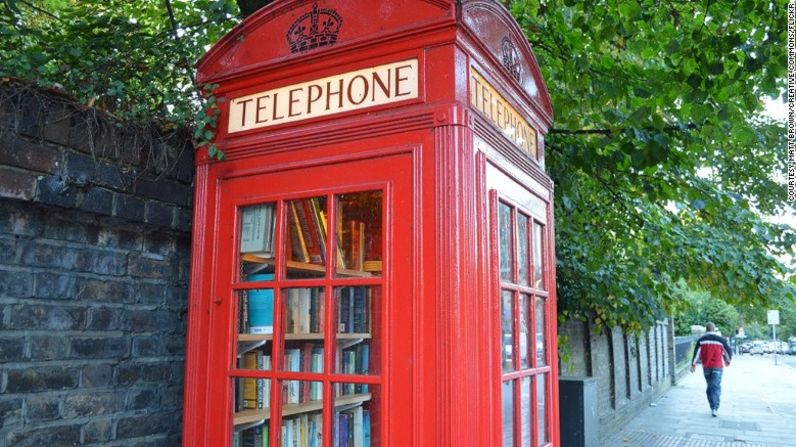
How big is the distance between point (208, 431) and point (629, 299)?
596 centimetres

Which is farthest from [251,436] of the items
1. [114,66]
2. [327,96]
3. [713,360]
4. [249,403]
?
[713,360]

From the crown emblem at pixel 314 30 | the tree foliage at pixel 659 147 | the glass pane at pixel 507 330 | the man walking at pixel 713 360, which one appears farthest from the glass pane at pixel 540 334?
the man walking at pixel 713 360

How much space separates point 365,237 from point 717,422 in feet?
34.7

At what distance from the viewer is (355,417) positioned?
2164mm

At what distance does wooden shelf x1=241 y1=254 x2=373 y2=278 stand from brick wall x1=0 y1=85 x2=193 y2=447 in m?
0.44

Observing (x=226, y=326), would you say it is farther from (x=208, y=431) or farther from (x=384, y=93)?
(x=384, y=93)

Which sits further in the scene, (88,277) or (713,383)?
(713,383)

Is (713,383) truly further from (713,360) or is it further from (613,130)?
(613,130)

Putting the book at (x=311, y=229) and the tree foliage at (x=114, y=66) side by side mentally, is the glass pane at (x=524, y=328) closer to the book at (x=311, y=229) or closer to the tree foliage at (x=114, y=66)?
the book at (x=311, y=229)

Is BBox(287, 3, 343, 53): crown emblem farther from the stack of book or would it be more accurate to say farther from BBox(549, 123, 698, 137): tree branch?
BBox(549, 123, 698, 137): tree branch

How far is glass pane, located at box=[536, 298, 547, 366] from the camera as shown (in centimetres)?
274

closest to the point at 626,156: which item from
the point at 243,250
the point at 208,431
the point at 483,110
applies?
the point at 483,110

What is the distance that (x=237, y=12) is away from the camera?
442cm

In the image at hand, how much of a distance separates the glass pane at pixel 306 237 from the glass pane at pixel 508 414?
800mm
